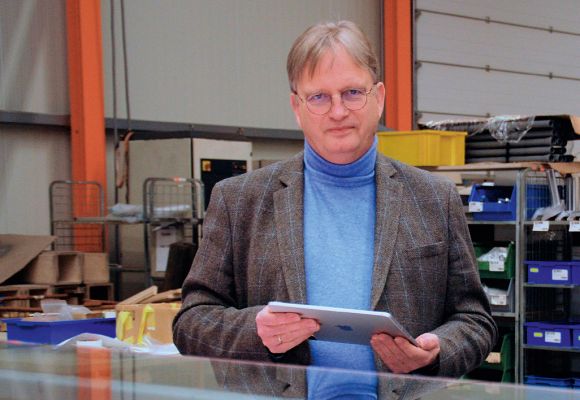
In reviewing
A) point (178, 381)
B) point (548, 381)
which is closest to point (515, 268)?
point (548, 381)

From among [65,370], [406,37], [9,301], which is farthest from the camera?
[406,37]

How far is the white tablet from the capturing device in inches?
57.5

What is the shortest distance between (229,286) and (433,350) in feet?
1.33

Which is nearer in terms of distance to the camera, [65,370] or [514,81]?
[65,370]

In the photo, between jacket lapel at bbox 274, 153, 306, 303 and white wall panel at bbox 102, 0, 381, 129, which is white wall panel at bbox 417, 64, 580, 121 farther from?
jacket lapel at bbox 274, 153, 306, 303

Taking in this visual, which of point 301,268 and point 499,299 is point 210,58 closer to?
point 499,299

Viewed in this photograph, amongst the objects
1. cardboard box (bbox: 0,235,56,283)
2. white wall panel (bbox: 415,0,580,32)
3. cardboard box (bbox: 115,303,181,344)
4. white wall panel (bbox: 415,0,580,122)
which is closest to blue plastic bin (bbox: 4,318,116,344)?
cardboard box (bbox: 115,303,181,344)

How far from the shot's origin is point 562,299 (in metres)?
5.82

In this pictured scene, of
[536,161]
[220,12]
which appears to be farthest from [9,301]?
[220,12]

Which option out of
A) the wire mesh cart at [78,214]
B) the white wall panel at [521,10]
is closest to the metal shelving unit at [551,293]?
the wire mesh cart at [78,214]

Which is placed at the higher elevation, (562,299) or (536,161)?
(536,161)

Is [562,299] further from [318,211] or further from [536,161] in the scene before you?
[318,211]

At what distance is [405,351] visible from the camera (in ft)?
5.16

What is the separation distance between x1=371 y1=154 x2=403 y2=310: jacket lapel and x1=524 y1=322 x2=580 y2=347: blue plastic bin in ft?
13.0
